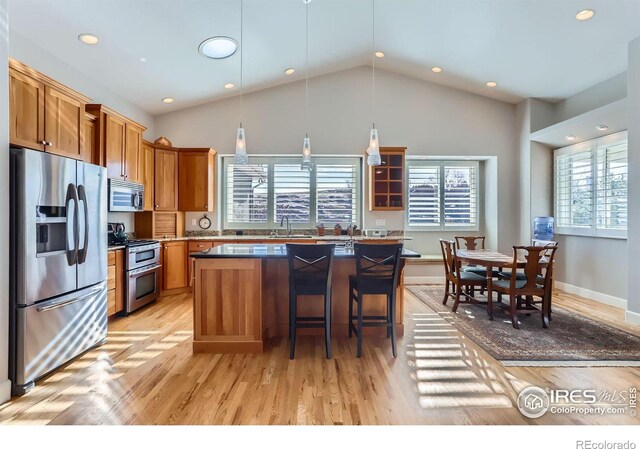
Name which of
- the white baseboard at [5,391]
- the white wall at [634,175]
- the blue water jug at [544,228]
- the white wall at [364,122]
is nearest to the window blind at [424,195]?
the white wall at [364,122]

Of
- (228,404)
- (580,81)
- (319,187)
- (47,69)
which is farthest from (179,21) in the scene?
(580,81)

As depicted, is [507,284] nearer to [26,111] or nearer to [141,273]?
[141,273]

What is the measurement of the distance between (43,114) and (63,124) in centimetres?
23

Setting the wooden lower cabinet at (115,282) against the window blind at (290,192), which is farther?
the window blind at (290,192)

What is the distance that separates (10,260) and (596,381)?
438cm

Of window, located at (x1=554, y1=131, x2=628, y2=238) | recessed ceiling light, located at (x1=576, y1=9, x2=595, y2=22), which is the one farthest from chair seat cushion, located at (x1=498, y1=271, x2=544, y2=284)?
recessed ceiling light, located at (x1=576, y1=9, x2=595, y2=22)

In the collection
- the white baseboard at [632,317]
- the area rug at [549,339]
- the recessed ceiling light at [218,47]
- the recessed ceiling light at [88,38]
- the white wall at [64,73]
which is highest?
the recessed ceiling light at [218,47]

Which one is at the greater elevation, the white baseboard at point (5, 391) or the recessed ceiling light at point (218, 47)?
the recessed ceiling light at point (218, 47)

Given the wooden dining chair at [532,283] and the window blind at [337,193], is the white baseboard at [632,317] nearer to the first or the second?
the wooden dining chair at [532,283]

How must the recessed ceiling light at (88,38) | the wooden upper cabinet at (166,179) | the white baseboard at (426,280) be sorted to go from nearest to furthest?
the recessed ceiling light at (88,38)
the wooden upper cabinet at (166,179)
the white baseboard at (426,280)

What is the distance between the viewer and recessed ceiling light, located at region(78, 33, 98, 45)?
3.50 m

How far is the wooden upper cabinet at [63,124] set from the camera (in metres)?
3.03

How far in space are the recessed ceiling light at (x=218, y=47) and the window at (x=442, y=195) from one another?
3.80 metres

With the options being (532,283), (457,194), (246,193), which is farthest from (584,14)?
(246,193)
